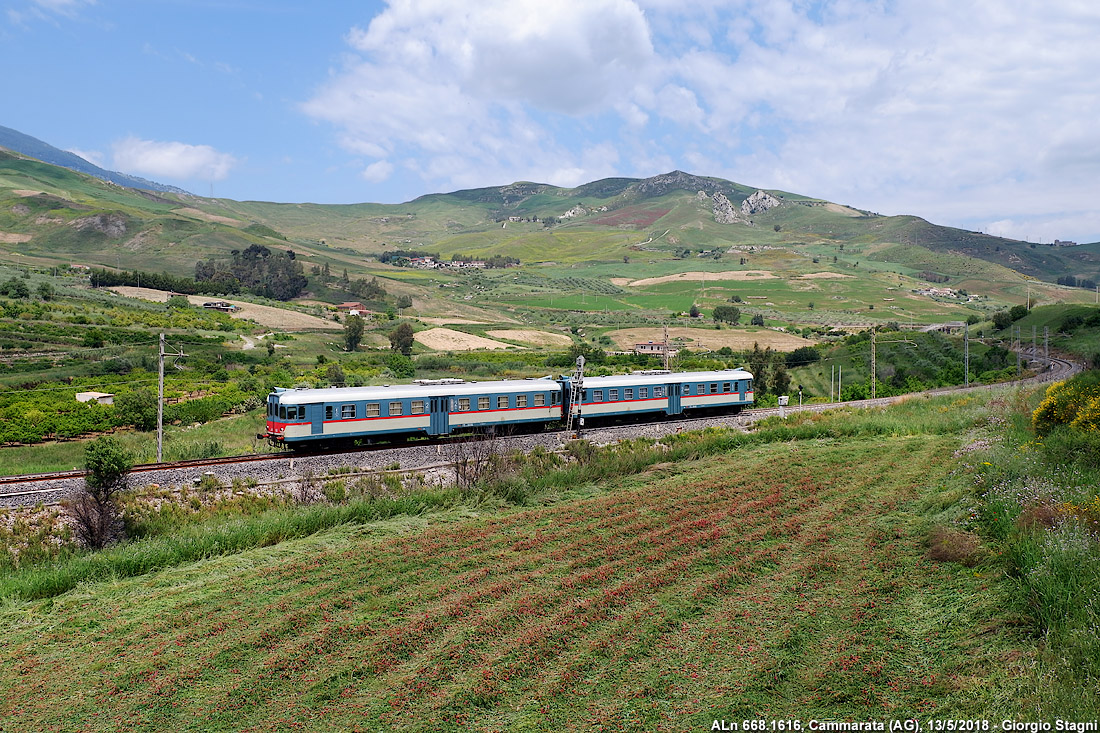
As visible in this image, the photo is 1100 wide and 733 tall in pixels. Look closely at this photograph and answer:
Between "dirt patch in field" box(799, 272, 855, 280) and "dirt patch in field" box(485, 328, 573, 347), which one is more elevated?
"dirt patch in field" box(799, 272, 855, 280)

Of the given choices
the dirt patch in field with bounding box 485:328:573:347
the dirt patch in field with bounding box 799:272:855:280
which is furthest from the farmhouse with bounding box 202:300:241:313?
the dirt patch in field with bounding box 799:272:855:280

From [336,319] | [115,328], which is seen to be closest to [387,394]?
[115,328]

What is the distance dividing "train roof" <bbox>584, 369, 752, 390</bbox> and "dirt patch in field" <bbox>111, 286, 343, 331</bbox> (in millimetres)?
69849

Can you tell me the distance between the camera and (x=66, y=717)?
9.25 metres

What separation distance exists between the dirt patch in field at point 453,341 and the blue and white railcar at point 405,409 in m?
58.2

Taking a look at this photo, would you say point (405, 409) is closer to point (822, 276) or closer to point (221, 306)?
point (221, 306)

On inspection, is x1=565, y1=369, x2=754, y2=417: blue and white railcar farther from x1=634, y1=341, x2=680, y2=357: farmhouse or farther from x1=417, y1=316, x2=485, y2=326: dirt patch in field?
x1=417, y1=316, x2=485, y2=326: dirt patch in field

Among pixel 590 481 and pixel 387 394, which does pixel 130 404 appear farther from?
pixel 590 481

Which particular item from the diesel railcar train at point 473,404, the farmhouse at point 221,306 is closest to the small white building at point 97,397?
the diesel railcar train at point 473,404

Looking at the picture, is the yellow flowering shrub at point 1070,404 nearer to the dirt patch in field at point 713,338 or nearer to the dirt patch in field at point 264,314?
the dirt patch in field at point 713,338

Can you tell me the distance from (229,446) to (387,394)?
27.4ft

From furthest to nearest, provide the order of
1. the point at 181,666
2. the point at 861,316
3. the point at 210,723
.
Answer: the point at 861,316, the point at 181,666, the point at 210,723

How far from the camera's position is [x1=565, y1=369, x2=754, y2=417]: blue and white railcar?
3603 centimetres

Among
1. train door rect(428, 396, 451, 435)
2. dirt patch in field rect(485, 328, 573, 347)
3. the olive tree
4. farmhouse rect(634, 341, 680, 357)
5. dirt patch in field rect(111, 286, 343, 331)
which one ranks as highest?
dirt patch in field rect(111, 286, 343, 331)
